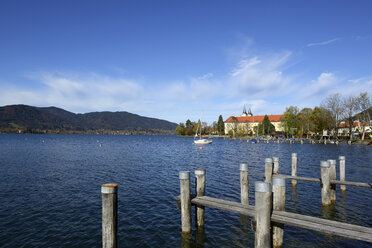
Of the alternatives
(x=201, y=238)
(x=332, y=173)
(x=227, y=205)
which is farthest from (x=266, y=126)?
(x=227, y=205)

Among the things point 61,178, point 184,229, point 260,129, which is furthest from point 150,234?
point 260,129

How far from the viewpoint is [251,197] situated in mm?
14305

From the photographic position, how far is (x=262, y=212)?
6.10 metres

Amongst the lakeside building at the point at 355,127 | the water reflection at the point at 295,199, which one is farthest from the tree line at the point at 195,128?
the water reflection at the point at 295,199

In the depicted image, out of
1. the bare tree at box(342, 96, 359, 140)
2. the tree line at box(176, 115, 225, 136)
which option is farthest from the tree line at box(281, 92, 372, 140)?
the tree line at box(176, 115, 225, 136)

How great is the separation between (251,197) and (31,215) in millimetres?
12129

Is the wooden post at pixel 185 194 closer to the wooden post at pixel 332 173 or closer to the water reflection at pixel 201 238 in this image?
the water reflection at pixel 201 238

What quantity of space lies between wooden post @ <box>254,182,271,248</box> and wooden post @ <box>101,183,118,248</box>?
12.8 feet

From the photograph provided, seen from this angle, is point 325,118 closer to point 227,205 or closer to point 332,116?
point 332,116

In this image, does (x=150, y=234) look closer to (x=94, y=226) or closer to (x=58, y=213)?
(x=94, y=226)

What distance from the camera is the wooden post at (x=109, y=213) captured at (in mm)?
6238

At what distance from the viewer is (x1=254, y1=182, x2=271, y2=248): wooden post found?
6048 millimetres

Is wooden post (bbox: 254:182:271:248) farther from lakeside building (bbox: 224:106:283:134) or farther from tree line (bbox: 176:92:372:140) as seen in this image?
lakeside building (bbox: 224:106:283:134)

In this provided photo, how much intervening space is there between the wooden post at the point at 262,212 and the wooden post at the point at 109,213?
390 cm
